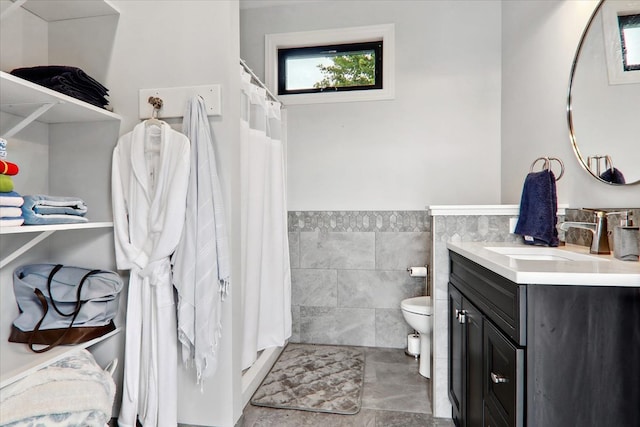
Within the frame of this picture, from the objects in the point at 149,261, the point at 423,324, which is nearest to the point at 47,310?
the point at 149,261

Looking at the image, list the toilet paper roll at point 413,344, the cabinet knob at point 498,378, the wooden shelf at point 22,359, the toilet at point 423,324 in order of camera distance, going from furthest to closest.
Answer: the toilet paper roll at point 413,344 < the toilet at point 423,324 < the wooden shelf at point 22,359 < the cabinet knob at point 498,378

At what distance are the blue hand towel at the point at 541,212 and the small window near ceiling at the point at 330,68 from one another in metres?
1.57

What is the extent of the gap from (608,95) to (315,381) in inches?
83.1

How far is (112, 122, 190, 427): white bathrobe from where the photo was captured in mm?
1492

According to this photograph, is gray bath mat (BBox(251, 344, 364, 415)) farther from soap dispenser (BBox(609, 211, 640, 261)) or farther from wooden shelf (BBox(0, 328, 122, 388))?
soap dispenser (BBox(609, 211, 640, 261))

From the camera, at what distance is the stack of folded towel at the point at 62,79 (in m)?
1.39

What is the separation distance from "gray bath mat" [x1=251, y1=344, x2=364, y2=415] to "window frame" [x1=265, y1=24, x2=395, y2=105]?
1.99 meters

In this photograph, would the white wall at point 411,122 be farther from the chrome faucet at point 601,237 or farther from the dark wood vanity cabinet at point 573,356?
the dark wood vanity cabinet at point 573,356

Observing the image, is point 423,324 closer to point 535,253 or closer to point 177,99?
point 535,253

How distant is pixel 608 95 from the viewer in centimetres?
145

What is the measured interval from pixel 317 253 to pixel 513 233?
150 centimetres

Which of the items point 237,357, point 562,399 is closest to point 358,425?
point 237,357

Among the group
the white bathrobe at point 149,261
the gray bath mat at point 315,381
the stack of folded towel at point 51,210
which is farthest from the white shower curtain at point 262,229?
the stack of folded towel at point 51,210

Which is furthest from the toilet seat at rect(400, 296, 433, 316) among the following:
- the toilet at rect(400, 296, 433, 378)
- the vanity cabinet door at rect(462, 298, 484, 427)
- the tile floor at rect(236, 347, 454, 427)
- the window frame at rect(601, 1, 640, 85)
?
the window frame at rect(601, 1, 640, 85)
